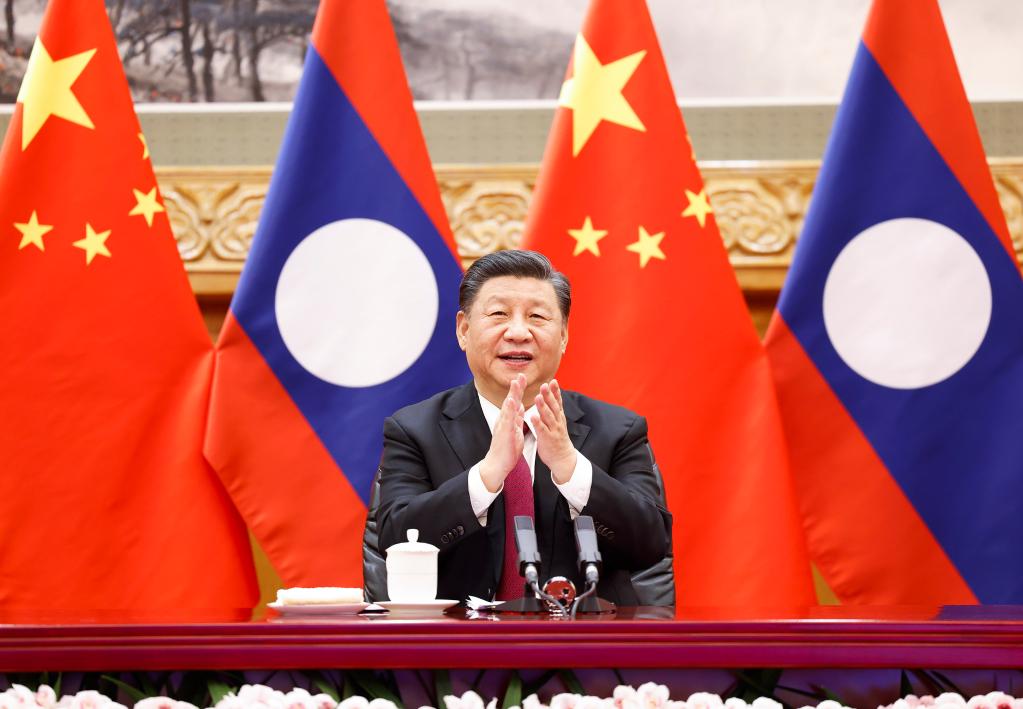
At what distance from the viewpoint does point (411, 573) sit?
1771 mm

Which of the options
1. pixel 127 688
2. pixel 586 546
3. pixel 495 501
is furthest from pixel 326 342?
pixel 127 688

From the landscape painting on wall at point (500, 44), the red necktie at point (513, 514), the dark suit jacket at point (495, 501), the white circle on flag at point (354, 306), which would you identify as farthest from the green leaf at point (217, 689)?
the landscape painting on wall at point (500, 44)

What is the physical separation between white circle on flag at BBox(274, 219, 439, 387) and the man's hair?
2.60 feet

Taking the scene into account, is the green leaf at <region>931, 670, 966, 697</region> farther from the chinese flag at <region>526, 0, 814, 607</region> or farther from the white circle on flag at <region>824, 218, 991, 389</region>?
the white circle on flag at <region>824, 218, 991, 389</region>

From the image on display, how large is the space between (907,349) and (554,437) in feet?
4.85

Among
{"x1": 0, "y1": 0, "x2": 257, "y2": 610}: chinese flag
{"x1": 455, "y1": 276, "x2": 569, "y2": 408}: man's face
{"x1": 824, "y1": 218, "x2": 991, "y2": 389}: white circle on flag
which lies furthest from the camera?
{"x1": 824, "y1": 218, "x2": 991, "y2": 389}: white circle on flag

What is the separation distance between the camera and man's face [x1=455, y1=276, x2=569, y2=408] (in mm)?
2199

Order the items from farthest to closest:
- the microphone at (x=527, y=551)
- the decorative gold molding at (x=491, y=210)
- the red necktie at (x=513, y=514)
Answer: the decorative gold molding at (x=491, y=210)
the red necktie at (x=513, y=514)
the microphone at (x=527, y=551)

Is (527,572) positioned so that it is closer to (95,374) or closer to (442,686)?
(442,686)

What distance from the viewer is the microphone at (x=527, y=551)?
1666mm

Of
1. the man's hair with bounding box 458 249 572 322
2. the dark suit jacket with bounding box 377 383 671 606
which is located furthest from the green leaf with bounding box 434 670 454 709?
the man's hair with bounding box 458 249 572 322

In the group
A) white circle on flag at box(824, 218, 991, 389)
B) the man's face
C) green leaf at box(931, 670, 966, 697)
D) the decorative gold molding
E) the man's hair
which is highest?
the decorative gold molding

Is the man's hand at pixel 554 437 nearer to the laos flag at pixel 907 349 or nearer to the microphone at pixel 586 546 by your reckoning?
the microphone at pixel 586 546

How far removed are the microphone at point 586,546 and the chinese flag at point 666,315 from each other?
1.23 m
